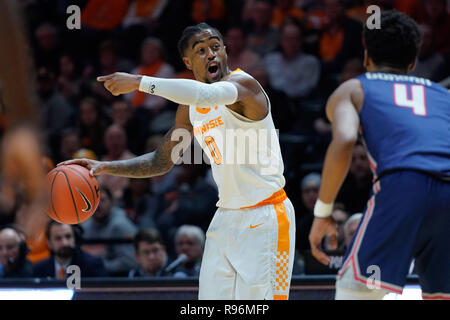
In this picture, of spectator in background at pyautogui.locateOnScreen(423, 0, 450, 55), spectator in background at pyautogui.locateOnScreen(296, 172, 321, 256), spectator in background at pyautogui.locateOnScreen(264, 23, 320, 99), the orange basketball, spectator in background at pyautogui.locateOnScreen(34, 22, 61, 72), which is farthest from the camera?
spectator in background at pyautogui.locateOnScreen(34, 22, 61, 72)

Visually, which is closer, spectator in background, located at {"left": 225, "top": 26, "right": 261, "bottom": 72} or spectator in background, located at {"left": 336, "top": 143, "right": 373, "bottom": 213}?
spectator in background, located at {"left": 336, "top": 143, "right": 373, "bottom": 213}

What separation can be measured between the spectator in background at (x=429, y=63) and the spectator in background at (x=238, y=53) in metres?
2.01

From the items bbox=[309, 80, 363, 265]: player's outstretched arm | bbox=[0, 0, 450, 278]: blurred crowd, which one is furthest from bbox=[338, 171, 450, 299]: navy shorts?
bbox=[0, 0, 450, 278]: blurred crowd

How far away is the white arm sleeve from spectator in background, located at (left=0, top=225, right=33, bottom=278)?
345 cm

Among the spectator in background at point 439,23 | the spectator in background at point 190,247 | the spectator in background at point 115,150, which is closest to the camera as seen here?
the spectator in background at point 190,247

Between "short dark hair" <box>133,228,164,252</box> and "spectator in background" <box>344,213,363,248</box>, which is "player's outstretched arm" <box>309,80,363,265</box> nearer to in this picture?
"spectator in background" <box>344,213,363,248</box>

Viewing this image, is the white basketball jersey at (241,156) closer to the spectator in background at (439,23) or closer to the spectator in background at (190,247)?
the spectator in background at (190,247)

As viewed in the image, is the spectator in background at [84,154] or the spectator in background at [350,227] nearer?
the spectator in background at [350,227]

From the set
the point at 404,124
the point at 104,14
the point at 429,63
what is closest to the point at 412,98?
the point at 404,124

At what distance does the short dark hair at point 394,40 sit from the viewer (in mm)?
3123

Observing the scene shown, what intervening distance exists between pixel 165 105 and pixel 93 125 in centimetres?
99

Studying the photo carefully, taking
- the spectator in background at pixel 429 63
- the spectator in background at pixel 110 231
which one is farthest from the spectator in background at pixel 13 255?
the spectator in background at pixel 429 63

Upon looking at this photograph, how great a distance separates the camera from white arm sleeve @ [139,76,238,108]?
3.53m

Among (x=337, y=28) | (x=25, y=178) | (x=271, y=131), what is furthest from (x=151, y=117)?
(x=25, y=178)
